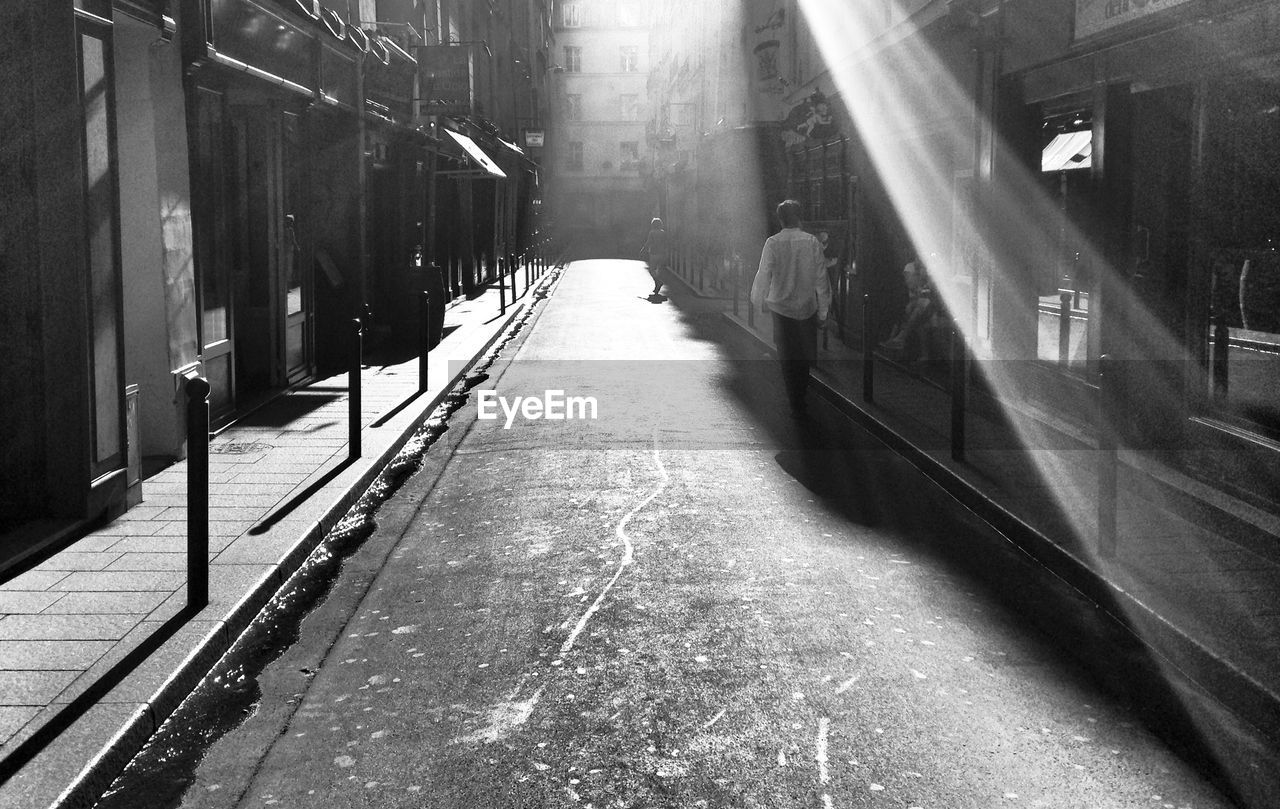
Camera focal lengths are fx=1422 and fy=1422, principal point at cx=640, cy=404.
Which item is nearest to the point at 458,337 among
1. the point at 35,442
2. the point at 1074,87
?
the point at 1074,87

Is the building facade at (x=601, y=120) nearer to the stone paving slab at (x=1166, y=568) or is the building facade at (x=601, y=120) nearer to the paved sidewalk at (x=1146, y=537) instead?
the paved sidewalk at (x=1146, y=537)

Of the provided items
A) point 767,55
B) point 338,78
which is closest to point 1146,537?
point 338,78

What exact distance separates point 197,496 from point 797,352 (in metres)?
7.33

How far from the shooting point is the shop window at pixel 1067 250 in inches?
436

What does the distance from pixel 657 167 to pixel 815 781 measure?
6336 cm

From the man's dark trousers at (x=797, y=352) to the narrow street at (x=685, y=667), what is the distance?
2.55 metres

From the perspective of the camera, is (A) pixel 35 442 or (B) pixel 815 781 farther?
(A) pixel 35 442

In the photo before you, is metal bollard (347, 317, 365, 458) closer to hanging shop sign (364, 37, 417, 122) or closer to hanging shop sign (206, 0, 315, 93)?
hanging shop sign (206, 0, 315, 93)

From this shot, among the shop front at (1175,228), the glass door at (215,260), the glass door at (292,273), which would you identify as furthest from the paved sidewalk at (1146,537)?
the glass door at (292,273)

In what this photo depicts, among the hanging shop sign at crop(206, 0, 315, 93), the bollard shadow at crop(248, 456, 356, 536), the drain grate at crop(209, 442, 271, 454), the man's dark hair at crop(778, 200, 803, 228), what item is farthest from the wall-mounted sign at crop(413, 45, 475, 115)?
the bollard shadow at crop(248, 456, 356, 536)

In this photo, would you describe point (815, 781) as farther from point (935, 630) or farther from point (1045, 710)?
point (935, 630)

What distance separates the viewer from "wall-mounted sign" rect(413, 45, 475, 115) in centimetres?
2198

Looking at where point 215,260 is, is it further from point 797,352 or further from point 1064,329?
point 1064,329

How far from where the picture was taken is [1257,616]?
5.43m
